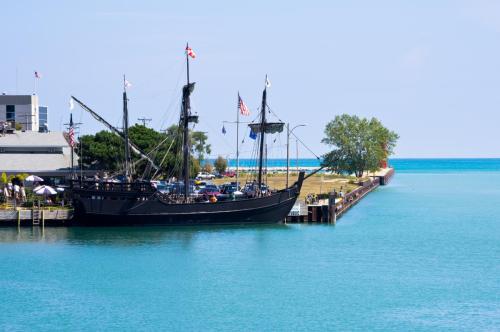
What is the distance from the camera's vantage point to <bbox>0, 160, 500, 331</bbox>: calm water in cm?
4638

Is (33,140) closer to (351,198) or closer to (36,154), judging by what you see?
(36,154)

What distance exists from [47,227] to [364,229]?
2880 centimetres

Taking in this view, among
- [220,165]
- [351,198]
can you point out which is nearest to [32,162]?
[351,198]

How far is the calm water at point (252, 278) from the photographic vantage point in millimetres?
46375

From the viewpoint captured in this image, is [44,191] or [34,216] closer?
[34,216]

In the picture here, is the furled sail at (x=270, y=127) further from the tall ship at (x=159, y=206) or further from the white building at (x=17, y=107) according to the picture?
the white building at (x=17, y=107)

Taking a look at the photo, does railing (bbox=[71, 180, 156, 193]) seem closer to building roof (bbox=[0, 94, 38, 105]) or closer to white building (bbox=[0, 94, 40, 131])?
white building (bbox=[0, 94, 40, 131])

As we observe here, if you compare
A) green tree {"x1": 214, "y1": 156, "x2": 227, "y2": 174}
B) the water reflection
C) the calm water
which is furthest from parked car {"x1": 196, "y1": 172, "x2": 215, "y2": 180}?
the water reflection

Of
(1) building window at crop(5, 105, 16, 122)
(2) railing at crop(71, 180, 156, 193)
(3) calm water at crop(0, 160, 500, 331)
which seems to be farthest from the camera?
(1) building window at crop(5, 105, 16, 122)

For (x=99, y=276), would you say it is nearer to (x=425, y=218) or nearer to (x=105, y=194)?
(x=105, y=194)

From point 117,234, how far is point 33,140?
34475 millimetres

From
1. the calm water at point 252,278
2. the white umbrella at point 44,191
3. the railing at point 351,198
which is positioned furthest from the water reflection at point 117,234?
the railing at point 351,198

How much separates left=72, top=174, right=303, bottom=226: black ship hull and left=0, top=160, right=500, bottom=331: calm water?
1.25 m

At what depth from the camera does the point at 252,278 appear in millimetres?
56844
